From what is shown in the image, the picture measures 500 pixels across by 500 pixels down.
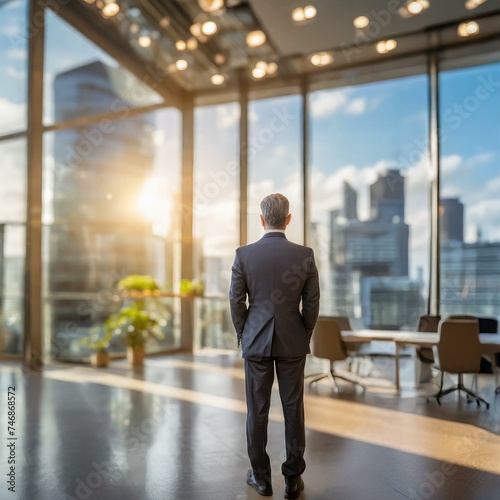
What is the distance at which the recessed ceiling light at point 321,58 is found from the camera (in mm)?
8420

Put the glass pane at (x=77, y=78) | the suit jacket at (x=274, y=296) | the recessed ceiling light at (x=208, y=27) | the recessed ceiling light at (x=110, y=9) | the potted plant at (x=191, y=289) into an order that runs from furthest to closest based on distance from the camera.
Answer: the potted plant at (x=191, y=289)
the glass pane at (x=77, y=78)
the recessed ceiling light at (x=208, y=27)
the recessed ceiling light at (x=110, y=9)
the suit jacket at (x=274, y=296)

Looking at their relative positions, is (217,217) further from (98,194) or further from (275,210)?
(275,210)

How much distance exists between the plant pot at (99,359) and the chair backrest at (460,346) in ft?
15.9

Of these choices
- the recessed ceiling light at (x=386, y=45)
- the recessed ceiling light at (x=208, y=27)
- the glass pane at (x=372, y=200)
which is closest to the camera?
the recessed ceiling light at (x=208, y=27)

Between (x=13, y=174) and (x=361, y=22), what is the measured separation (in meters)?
5.36

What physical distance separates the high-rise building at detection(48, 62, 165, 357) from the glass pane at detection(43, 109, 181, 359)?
0.02 m

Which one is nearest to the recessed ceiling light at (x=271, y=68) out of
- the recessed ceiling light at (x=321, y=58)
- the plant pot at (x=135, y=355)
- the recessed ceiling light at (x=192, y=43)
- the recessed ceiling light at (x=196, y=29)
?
the recessed ceiling light at (x=321, y=58)

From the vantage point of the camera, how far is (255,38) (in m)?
8.07

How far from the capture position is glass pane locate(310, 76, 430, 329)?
873cm

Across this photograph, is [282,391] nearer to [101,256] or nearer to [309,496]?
[309,496]

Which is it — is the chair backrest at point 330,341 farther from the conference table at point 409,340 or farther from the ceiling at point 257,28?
the ceiling at point 257,28

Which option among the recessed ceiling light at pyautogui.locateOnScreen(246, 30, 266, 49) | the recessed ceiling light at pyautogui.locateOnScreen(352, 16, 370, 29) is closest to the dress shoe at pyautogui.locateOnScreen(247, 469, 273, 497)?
the recessed ceiling light at pyautogui.locateOnScreen(352, 16, 370, 29)

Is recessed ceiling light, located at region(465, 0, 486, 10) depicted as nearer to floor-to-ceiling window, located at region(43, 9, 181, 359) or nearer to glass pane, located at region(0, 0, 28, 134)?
floor-to-ceiling window, located at region(43, 9, 181, 359)

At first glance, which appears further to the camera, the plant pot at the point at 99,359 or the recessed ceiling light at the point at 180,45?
the recessed ceiling light at the point at 180,45
